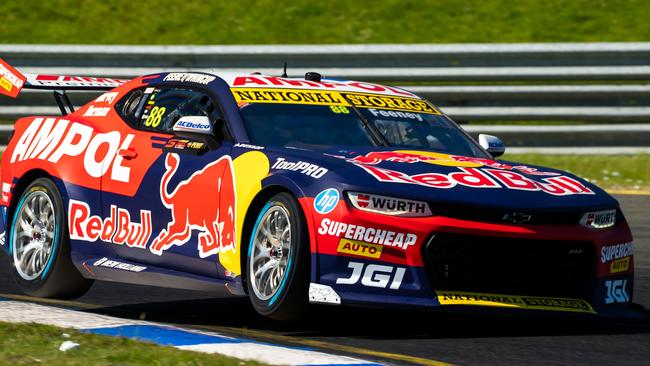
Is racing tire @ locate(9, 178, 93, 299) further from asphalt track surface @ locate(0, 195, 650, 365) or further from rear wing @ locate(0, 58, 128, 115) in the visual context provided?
rear wing @ locate(0, 58, 128, 115)

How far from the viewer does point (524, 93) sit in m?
13.5

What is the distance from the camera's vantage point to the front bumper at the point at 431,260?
619 centimetres

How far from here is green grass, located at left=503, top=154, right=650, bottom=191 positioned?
13023 millimetres

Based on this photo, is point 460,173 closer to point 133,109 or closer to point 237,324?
point 237,324

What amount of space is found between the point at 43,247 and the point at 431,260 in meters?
2.69

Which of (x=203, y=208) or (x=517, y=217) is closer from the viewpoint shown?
(x=517, y=217)

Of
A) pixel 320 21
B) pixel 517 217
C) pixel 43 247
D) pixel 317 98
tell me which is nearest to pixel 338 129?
pixel 317 98

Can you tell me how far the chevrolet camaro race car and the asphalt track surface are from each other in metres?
0.18

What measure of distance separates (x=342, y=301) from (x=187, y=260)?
1.16 meters

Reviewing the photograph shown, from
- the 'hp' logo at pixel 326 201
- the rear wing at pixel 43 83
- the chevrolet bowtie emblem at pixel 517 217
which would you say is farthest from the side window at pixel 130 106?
the chevrolet bowtie emblem at pixel 517 217

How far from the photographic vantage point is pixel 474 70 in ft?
45.1

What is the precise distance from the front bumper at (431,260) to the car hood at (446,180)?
11 cm

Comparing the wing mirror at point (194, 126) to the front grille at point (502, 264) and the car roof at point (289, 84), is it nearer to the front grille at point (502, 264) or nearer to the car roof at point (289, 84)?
the car roof at point (289, 84)

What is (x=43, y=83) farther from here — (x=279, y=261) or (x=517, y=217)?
(x=517, y=217)
